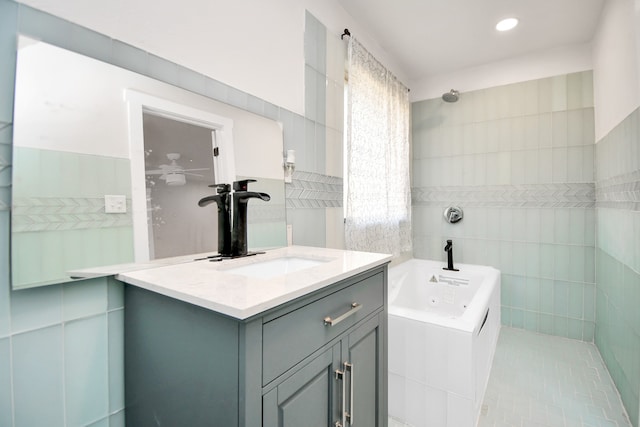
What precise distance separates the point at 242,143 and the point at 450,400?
161 centimetres

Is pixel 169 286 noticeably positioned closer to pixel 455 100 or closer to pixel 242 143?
pixel 242 143

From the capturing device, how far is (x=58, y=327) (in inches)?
32.9

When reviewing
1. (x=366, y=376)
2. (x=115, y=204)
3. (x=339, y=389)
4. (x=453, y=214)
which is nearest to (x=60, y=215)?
(x=115, y=204)

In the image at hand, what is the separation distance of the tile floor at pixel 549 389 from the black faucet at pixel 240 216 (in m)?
1.28

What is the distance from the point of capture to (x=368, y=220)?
2281 mm

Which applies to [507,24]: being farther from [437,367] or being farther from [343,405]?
[343,405]

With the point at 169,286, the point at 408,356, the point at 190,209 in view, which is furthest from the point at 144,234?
the point at 408,356

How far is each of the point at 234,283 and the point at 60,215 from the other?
513 millimetres

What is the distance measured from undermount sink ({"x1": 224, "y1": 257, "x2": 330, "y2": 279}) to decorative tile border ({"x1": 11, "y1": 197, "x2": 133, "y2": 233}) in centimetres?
47

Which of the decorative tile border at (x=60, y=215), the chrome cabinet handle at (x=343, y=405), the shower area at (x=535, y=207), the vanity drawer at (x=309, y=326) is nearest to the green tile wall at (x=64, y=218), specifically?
the decorative tile border at (x=60, y=215)

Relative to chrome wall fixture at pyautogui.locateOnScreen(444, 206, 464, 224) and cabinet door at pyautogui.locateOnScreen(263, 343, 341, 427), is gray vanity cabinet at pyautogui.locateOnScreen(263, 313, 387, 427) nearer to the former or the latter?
cabinet door at pyautogui.locateOnScreen(263, 343, 341, 427)

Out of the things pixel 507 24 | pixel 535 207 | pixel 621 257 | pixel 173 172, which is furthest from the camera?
pixel 535 207

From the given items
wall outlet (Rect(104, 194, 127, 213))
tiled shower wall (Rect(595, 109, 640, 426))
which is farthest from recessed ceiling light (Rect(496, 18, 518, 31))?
wall outlet (Rect(104, 194, 127, 213))

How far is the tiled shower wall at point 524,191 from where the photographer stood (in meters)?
2.57
